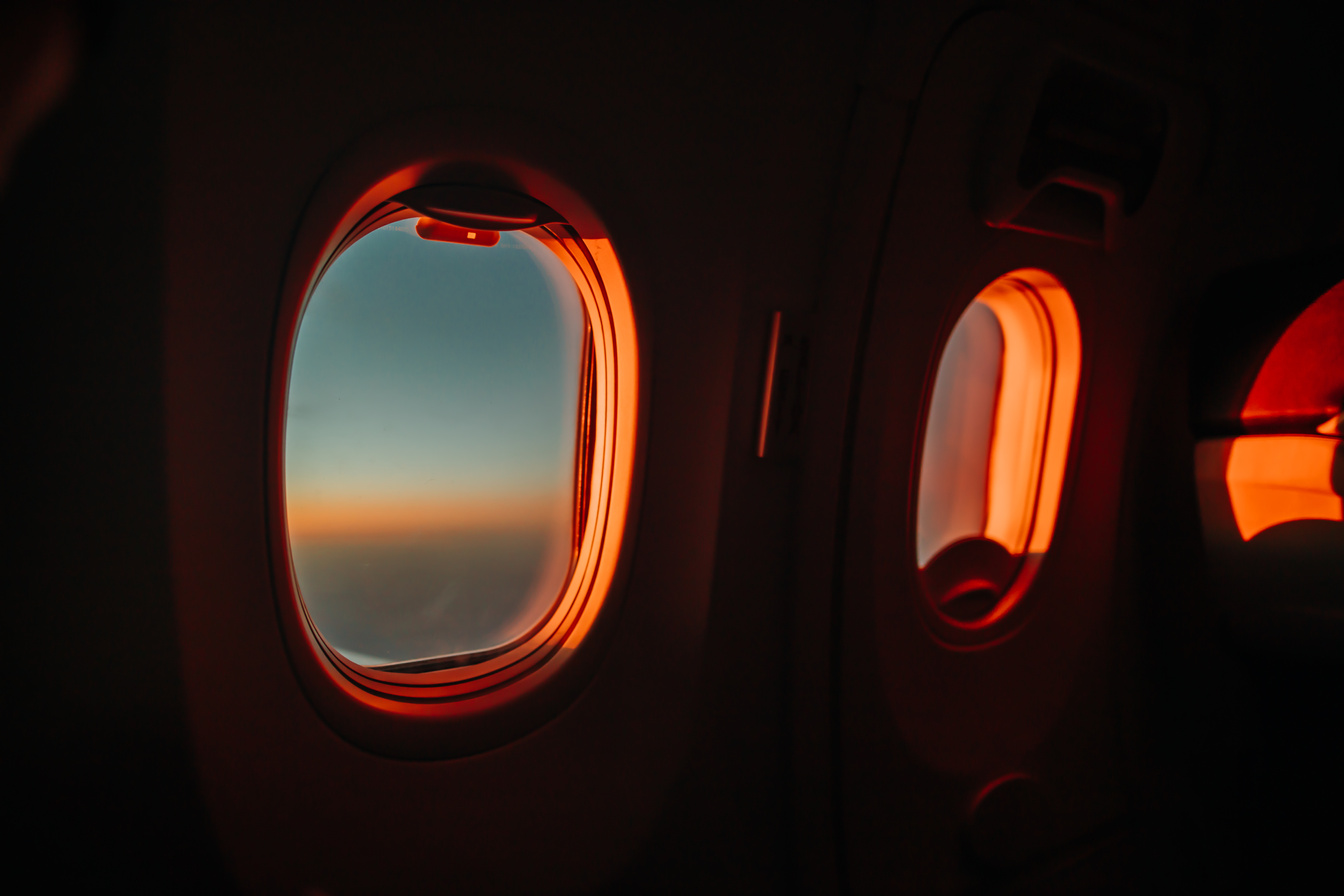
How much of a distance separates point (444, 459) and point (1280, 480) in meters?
2.01

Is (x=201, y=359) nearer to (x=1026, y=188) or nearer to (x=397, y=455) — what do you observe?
(x=397, y=455)

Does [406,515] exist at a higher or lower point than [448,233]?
lower

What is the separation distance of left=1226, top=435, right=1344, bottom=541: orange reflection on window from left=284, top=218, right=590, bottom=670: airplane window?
1764 mm

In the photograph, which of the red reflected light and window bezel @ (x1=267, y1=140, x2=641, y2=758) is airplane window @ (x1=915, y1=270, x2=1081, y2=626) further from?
the red reflected light

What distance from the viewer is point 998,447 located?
1.81 m

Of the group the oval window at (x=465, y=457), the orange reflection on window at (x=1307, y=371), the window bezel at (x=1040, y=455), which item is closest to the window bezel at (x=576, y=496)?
the oval window at (x=465, y=457)

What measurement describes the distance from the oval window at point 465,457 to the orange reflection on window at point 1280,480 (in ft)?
5.62

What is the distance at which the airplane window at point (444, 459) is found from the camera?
1013 mm

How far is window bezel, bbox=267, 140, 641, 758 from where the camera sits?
2.72 feet

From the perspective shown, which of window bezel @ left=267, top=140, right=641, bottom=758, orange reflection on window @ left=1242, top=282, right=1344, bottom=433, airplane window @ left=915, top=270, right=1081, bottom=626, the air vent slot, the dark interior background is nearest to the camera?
the dark interior background

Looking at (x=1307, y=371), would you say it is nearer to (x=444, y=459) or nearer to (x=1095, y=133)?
(x=1095, y=133)

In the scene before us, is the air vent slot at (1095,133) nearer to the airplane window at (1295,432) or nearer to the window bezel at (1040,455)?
the window bezel at (1040,455)

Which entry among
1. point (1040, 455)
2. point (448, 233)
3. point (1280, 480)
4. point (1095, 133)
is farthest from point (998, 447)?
point (448, 233)

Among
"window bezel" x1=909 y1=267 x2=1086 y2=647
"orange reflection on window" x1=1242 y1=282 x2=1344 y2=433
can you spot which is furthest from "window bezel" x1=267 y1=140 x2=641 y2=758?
"orange reflection on window" x1=1242 y1=282 x2=1344 y2=433
